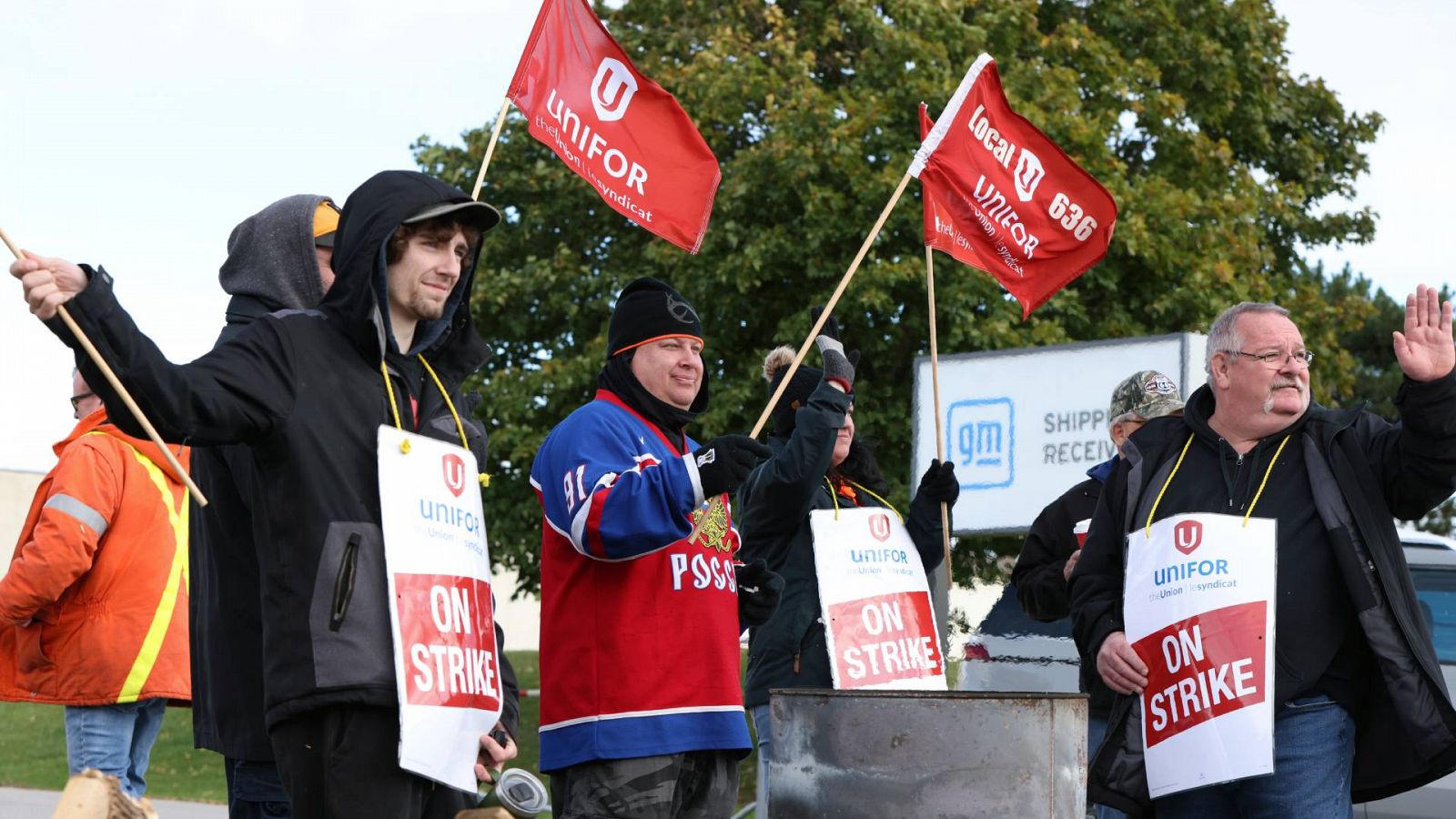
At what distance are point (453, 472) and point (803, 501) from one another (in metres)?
2.79

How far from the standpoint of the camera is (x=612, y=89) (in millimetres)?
6664

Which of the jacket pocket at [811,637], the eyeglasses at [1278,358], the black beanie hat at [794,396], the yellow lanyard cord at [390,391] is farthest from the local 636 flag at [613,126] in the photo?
the yellow lanyard cord at [390,391]

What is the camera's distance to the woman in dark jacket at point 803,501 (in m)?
5.84

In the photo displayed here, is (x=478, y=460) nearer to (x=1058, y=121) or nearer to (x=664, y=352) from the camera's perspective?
(x=664, y=352)

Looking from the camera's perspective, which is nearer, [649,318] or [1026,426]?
[649,318]

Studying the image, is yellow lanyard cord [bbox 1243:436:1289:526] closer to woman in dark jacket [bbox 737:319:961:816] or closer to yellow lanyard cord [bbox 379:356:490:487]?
woman in dark jacket [bbox 737:319:961:816]

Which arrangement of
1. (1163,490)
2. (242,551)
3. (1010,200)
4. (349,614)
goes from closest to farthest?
(349,614)
(242,551)
(1163,490)
(1010,200)

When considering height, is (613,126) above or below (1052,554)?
above

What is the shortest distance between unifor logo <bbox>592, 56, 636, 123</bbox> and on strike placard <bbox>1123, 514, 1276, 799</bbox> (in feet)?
9.24

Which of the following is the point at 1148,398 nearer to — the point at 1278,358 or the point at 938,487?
the point at 938,487

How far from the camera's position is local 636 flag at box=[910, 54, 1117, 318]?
8031 mm

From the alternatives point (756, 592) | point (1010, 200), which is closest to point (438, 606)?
point (756, 592)

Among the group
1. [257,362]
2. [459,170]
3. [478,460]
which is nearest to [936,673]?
[478,460]

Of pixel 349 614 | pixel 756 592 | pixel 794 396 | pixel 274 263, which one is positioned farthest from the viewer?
pixel 794 396
